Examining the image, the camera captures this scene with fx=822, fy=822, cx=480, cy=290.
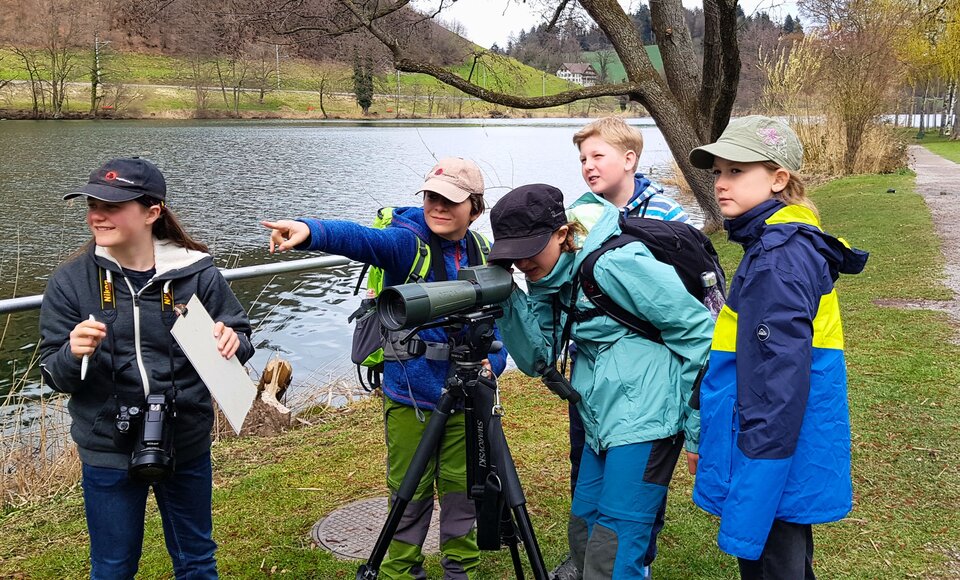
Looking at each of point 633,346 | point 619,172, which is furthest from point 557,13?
point 633,346

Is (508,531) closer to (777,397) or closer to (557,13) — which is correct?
(777,397)

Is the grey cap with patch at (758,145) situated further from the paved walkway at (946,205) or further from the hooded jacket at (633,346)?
the paved walkway at (946,205)

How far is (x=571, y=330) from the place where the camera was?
2586 mm

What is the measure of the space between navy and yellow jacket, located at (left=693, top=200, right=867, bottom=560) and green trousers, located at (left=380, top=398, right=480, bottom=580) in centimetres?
93

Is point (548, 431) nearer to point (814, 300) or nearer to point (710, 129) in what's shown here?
point (814, 300)

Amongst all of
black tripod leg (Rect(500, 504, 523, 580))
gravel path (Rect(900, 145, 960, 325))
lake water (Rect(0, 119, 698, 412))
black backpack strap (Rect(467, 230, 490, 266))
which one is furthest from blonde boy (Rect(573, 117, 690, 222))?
gravel path (Rect(900, 145, 960, 325))

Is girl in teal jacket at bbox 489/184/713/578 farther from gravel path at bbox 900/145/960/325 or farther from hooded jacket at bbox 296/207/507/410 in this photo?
gravel path at bbox 900/145/960/325

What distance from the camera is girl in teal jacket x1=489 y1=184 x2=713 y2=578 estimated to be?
2385 millimetres

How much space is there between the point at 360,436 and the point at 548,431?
1127 millimetres

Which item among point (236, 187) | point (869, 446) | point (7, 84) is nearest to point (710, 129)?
point (869, 446)

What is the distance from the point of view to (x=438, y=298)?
2.20 metres

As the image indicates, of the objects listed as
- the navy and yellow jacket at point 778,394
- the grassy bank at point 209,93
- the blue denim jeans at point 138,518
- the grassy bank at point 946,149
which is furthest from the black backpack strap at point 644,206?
the grassy bank at point 209,93

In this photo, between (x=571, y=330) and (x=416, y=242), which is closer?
(x=571, y=330)

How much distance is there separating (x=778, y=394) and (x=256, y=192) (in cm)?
1865
